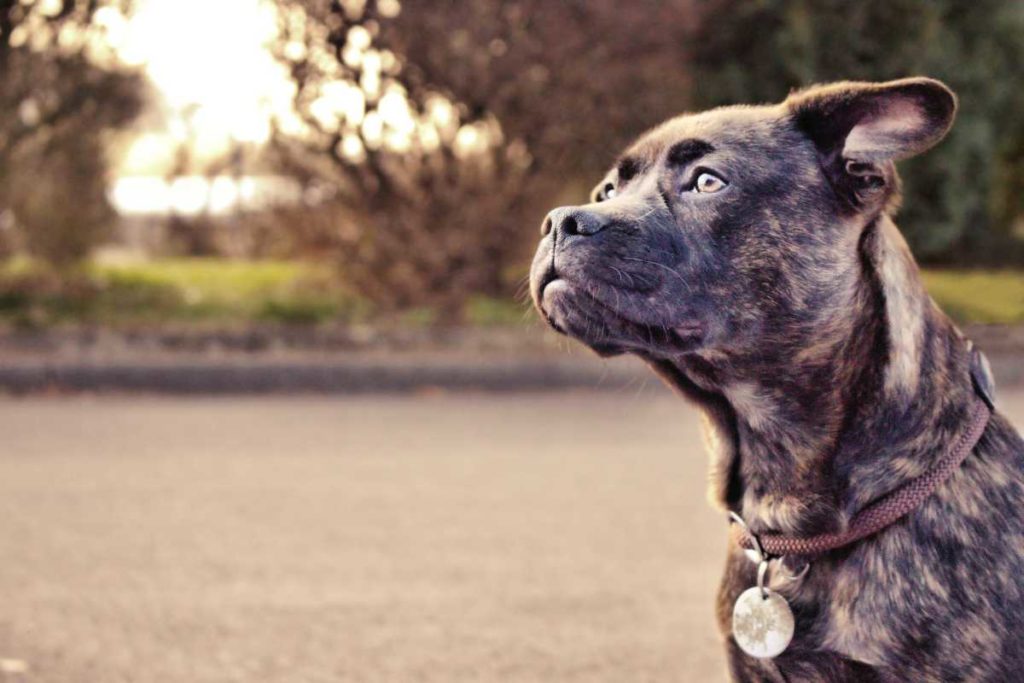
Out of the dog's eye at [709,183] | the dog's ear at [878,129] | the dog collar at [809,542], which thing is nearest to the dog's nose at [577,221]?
the dog's eye at [709,183]

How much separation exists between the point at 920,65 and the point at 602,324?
1107 cm

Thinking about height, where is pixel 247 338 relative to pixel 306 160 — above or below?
below

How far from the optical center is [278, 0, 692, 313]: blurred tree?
1073cm

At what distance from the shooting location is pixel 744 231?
9.77ft

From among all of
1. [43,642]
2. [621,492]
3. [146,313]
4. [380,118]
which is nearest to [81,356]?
[146,313]

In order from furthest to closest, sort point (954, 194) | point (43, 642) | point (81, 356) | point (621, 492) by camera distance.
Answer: point (954, 194) < point (81, 356) < point (621, 492) < point (43, 642)

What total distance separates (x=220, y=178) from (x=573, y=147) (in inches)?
235

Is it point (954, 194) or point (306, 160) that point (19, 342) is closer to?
point (306, 160)

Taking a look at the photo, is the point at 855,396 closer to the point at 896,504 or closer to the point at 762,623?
the point at 896,504

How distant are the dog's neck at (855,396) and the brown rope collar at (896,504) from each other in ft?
0.06

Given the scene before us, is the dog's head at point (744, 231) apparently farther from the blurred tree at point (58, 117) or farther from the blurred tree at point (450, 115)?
the blurred tree at point (58, 117)

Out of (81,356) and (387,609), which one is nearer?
(387,609)

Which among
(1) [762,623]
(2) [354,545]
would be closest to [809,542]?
(1) [762,623]

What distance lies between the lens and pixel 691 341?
Answer: 294cm
